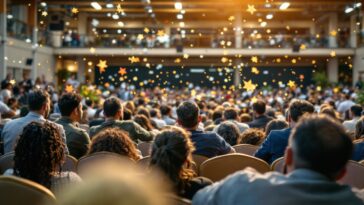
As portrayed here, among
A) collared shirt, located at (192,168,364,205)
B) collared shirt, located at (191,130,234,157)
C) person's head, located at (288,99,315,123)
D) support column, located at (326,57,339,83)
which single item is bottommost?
collared shirt, located at (191,130,234,157)

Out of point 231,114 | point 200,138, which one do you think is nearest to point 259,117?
point 231,114

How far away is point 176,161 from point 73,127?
2665 mm

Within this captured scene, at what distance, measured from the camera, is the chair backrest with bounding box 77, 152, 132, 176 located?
375 cm

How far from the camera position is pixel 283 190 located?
197 centimetres

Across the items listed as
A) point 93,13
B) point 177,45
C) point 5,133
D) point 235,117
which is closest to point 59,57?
point 93,13

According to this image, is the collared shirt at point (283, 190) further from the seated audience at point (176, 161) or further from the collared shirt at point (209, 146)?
the collared shirt at point (209, 146)

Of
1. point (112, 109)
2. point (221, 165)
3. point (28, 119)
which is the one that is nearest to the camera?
point (221, 165)

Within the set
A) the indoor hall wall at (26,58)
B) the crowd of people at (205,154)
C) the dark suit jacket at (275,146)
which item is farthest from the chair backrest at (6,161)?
the indoor hall wall at (26,58)

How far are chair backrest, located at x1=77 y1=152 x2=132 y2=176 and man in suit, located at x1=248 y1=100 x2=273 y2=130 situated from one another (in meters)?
4.88

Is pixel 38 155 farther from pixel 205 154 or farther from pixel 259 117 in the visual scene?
pixel 259 117

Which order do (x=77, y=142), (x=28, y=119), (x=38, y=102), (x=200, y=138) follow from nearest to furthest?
(x=200, y=138), (x=77, y=142), (x=28, y=119), (x=38, y=102)

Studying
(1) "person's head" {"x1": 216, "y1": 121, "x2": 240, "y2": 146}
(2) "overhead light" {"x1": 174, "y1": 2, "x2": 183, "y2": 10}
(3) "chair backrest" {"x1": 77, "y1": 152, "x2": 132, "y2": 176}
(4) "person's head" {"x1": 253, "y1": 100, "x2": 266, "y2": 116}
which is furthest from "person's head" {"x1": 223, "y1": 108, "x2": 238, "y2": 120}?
(2) "overhead light" {"x1": 174, "y1": 2, "x2": 183, "y2": 10}

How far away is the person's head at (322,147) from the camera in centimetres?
204

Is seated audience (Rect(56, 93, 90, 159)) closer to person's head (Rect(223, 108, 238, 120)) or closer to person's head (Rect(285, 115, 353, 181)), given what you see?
person's head (Rect(223, 108, 238, 120))
